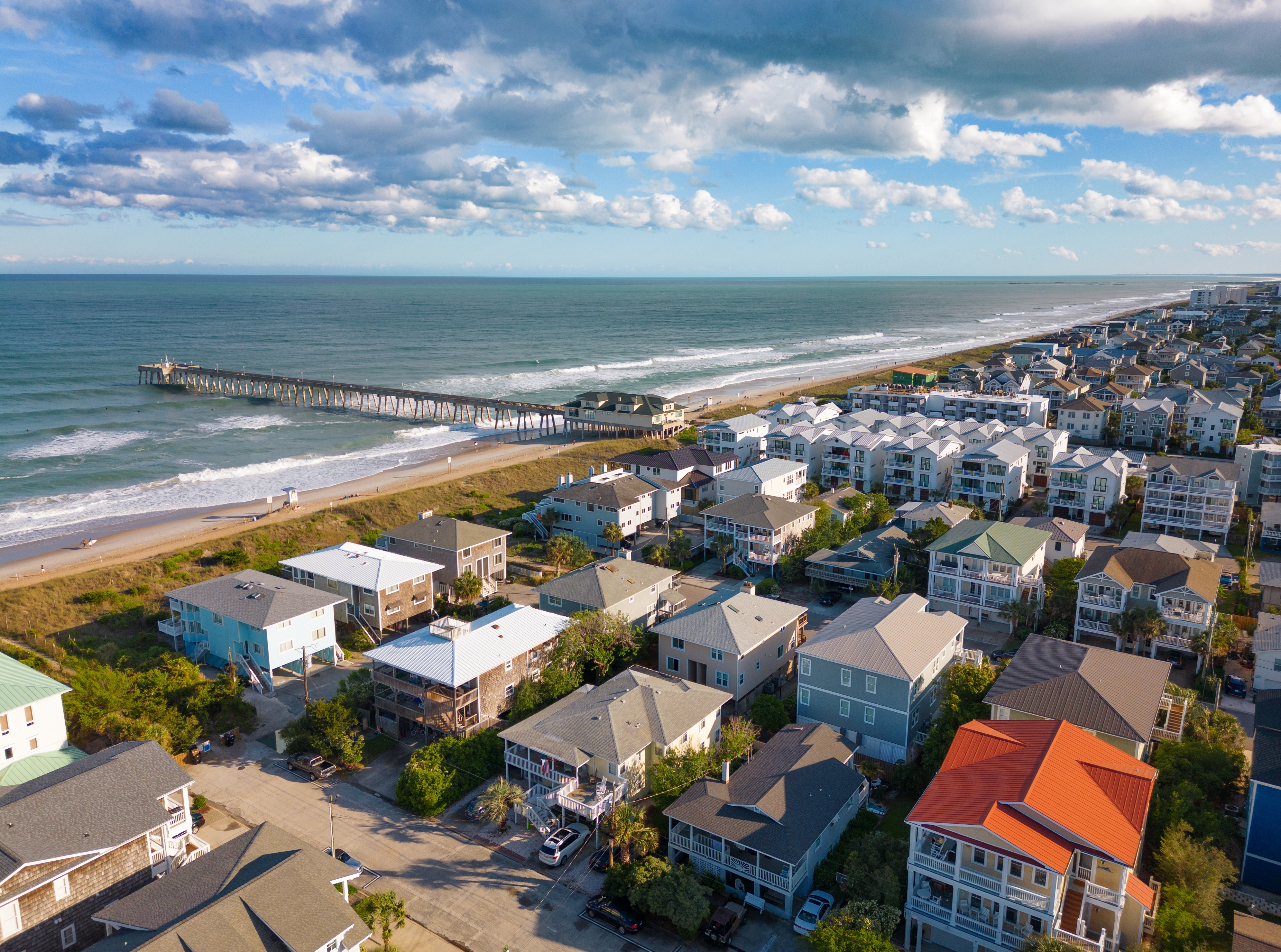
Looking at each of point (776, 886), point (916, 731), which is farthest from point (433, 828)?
point (916, 731)

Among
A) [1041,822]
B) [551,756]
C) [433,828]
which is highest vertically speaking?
[1041,822]

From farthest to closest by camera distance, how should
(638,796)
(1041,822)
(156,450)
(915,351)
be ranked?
1. (915,351)
2. (156,450)
3. (638,796)
4. (1041,822)

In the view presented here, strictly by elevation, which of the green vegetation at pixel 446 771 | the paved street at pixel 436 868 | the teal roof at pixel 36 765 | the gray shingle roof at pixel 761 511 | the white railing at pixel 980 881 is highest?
the gray shingle roof at pixel 761 511

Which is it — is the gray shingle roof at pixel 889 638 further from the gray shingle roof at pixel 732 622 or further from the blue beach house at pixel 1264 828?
the blue beach house at pixel 1264 828

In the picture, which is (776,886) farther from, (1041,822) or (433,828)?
(433,828)

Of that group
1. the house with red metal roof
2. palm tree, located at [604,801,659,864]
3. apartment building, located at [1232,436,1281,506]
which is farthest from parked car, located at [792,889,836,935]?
apartment building, located at [1232,436,1281,506]

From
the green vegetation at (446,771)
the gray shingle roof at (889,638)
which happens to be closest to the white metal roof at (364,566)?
the green vegetation at (446,771)

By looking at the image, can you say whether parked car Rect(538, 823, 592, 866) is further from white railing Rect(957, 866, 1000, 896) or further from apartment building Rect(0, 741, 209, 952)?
white railing Rect(957, 866, 1000, 896)
